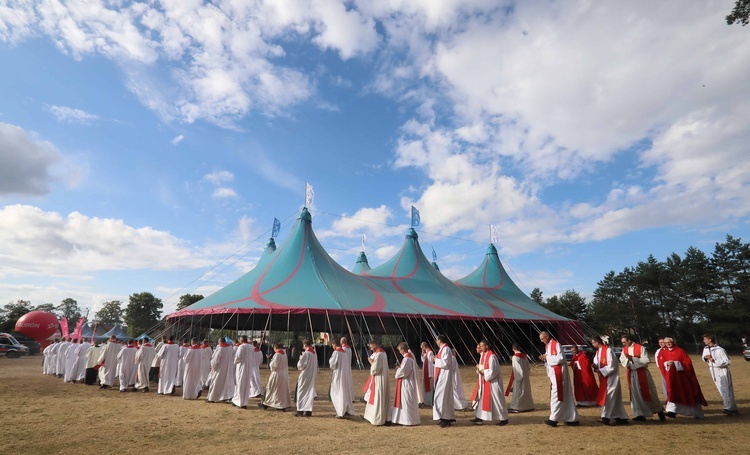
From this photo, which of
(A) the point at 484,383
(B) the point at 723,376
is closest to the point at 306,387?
(A) the point at 484,383

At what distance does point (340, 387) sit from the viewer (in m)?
7.18

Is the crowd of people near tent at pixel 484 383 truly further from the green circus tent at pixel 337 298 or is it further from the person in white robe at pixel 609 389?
the green circus tent at pixel 337 298

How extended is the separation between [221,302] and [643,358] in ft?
42.1

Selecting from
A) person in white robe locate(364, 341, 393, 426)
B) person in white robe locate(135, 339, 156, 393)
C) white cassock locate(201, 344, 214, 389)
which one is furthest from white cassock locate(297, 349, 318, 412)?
person in white robe locate(135, 339, 156, 393)

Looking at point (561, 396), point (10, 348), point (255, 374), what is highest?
point (561, 396)

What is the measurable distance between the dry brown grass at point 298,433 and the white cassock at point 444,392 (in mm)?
230

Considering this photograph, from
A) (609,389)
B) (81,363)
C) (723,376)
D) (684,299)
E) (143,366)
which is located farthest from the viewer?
(684,299)

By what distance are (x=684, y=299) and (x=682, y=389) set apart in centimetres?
3160

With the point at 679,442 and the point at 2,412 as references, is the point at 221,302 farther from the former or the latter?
the point at 679,442

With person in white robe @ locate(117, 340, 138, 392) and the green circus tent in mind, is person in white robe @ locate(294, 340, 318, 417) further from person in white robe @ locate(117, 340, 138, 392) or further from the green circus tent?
person in white robe @ locate(117, 340, 138, 392)

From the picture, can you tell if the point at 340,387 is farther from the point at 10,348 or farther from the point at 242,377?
the point at 10,348

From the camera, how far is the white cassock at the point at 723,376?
276 inches

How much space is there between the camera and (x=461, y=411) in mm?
8250

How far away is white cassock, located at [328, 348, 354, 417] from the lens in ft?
23.6
